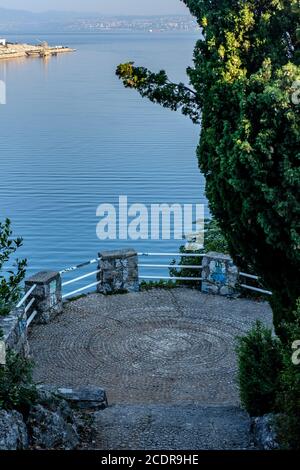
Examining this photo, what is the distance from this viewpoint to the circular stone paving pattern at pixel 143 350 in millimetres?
12086

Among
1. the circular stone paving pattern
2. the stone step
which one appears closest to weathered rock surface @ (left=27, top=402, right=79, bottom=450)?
the stone step

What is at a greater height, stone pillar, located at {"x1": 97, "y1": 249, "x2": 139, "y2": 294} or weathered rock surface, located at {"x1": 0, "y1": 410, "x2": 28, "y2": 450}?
stone pillar, located at {"x1": 97, "y1": 249, "x2": 139, "y2": 294}

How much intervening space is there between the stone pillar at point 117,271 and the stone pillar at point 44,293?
1.60 meters

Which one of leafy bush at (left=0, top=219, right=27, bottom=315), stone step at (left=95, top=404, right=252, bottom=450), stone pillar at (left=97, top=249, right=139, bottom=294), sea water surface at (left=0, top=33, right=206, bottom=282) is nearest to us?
leafy bush at (left=0, top=219, right=27, bottom=315)

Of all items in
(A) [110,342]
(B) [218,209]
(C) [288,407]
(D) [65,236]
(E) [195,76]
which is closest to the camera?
(C) [288,407]

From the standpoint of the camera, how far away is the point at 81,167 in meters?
41.2

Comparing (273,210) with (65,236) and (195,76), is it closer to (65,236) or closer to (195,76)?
(195,76)

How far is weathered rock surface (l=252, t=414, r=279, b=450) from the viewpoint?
27.0 feet

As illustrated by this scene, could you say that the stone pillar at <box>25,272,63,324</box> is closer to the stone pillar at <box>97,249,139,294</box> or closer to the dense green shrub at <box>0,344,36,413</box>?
the stone pillar at <box>97,249,139,294</box>

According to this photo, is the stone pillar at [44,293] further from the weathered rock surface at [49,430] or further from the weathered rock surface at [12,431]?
the weathered rock surface at [12,431]

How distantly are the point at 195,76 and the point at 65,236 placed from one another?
65.1 ft

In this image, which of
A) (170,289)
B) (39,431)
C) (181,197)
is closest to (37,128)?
(181,197)

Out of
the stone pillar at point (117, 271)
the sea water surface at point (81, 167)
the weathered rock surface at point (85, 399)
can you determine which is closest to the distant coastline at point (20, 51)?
the sea water surface at point (81, 167)

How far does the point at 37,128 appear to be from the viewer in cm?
5262
